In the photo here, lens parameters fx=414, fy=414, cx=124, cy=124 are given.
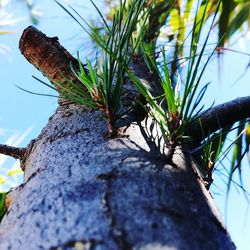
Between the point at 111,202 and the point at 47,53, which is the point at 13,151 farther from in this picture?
the point at 111,202

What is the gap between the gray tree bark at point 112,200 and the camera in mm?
336

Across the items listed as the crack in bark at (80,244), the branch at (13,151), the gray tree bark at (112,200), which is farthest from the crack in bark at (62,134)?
the crack in bark at (80,244)

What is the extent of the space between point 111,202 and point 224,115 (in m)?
0.40

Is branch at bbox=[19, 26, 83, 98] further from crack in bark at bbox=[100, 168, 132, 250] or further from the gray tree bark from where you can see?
crack in bark at bbox=[100, 168, 132, 250]

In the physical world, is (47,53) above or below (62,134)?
above

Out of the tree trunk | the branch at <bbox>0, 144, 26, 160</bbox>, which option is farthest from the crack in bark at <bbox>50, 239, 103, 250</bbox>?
the branch at <bbox>0, 144, 26, 160</bbox>

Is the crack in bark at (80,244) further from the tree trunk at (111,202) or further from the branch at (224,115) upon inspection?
the branch at (224,115)

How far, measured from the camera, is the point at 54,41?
0.73 m

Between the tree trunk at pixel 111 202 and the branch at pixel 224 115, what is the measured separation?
8.1 inches

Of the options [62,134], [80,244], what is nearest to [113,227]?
[80,244]

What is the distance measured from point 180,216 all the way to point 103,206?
0.07m

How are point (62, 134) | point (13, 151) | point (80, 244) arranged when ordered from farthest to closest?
point (13, 151) → point (62, 134) → point (80, 244)

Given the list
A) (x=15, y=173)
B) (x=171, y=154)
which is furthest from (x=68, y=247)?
(x=15, y=173)

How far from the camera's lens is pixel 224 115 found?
0.71 metres
